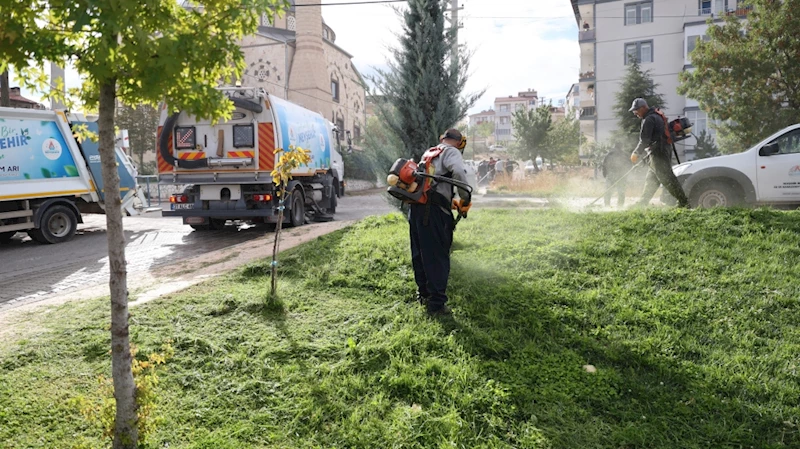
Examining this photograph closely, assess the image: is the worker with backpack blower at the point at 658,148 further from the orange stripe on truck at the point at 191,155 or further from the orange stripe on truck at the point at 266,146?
the orange stripe on truck at the point at 191,155

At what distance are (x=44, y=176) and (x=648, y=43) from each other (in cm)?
3425

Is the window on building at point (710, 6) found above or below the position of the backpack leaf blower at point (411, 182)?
above

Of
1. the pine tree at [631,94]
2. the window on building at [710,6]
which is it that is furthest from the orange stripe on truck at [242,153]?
the window on building at [710,6]

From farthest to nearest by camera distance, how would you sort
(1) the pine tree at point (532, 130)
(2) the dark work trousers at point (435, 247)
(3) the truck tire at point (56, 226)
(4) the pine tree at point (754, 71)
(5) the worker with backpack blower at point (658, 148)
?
(1) the pine tree at point (532, 130)
(4) the pine tree at point (754, 71)
(3) the truck tire at point (56, 226)
(5) the worker with backpack blower at point (658, 148)
(2) the dark work trousers at point (435, 247)

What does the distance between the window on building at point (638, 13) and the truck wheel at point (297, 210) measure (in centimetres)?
3021

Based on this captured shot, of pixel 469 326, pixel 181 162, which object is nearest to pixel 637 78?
pixel 181 162

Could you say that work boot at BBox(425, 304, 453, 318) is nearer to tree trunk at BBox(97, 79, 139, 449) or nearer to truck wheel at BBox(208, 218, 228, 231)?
tree trunk at BBox(97, 79, 139, 449)

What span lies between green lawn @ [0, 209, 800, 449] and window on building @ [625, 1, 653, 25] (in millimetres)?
33309

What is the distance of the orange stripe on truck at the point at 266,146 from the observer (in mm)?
12094

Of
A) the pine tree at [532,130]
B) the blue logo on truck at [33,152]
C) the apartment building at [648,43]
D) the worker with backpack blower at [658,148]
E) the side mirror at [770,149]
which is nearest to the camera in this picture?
the worker with backpack blower at [658,148]

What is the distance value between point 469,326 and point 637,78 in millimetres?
26815

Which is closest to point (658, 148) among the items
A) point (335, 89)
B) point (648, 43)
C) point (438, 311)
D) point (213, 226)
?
point (438, 311)

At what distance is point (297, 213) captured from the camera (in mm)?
13625

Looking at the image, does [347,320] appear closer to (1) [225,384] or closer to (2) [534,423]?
(1) [225,384]
